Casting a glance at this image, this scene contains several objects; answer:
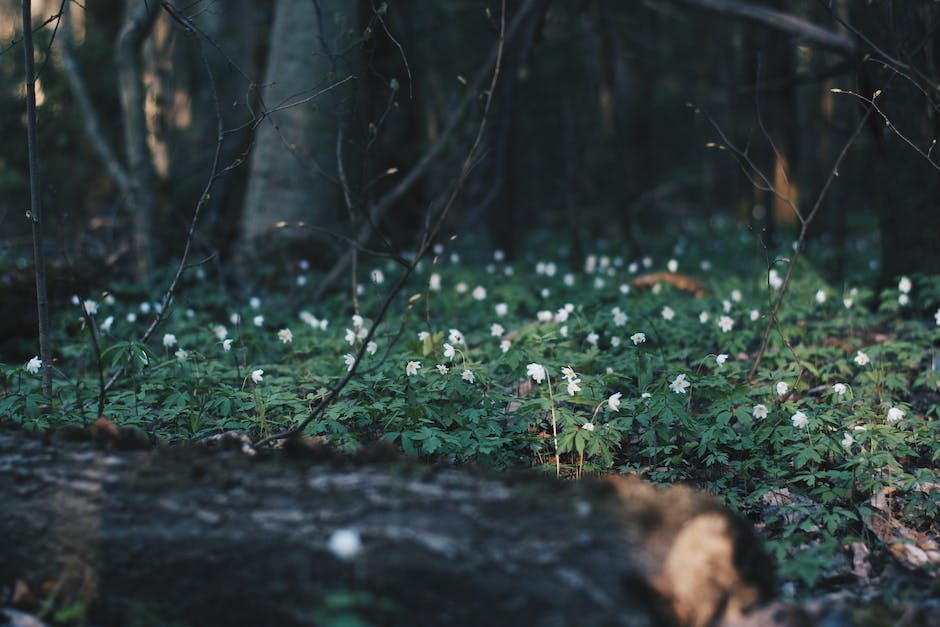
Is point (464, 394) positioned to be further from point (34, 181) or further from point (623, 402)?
point (34, 181)

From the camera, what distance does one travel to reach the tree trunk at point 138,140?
765cm

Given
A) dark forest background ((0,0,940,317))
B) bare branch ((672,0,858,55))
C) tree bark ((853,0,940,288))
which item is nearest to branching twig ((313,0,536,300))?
A: dark forest background ((0,0,940,317))

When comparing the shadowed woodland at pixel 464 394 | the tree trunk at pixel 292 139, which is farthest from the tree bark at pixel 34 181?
the tree trunk at pixel 292 139

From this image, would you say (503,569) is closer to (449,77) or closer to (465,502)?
(465,502)

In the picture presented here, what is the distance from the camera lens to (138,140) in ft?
25.4

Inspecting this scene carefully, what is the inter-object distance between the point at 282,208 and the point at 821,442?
244 inches

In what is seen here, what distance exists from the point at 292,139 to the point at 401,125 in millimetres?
3291

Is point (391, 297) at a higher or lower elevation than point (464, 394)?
higher

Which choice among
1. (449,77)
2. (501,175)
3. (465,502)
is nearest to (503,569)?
(465,502)

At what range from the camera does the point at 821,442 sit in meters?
3.60

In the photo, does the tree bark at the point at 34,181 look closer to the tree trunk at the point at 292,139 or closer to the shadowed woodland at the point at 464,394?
the shadowed woodland at the point at 464,394

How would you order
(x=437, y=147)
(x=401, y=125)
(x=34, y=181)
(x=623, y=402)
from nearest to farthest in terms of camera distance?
1. (x=34, y=181)
2. (x=623, y=402)
3. (x=437, y=147)
4. (x=401, y=125)

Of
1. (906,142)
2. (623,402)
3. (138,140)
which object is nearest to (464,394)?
(623,402)

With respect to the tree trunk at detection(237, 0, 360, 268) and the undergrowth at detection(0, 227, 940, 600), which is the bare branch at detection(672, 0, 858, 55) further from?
the tree trunk at detection(237, 0, 360, 268)
